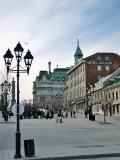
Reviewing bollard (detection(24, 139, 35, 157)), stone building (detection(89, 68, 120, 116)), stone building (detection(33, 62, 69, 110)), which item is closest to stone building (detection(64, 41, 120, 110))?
stone building (detection(89, 68, 120, 116))

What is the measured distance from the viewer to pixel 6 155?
19297 mm

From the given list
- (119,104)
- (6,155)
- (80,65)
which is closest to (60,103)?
(80,65)

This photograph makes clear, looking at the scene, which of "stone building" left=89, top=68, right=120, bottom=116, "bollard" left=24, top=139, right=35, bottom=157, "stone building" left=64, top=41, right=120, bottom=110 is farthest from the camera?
"stone building" left=64, top=41, right=120, bottom=110

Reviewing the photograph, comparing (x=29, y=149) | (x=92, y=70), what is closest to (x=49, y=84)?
(x=92, y=70)

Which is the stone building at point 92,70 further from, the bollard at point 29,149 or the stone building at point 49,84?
the bollard at point 29,149

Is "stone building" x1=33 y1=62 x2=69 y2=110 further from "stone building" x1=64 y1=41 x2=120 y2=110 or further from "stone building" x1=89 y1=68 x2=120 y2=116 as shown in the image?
"stone building" x1=89 y1=68 x2=120 y2=116

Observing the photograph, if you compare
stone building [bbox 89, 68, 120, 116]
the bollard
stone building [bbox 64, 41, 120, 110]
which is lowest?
the bollard

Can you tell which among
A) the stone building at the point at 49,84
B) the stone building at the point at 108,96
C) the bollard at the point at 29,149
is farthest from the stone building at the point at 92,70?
the bollard at the point at 29,149

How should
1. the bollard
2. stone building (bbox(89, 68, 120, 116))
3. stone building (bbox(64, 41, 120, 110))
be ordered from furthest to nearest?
stone building (bbox(64, 41, 120, 110)) < stone building (bbox(89, 68, 120, 116)) < the bollard

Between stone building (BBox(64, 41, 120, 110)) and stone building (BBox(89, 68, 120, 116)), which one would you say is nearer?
stone building (BBox(89, 68, 120, 116))

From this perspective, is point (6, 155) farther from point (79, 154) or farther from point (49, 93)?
point (49, 93)

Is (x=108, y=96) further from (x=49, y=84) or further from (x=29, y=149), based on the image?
(x=49, y=84)

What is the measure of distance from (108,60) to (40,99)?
68791 mm

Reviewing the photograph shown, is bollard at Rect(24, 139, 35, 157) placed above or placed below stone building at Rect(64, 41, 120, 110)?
below
